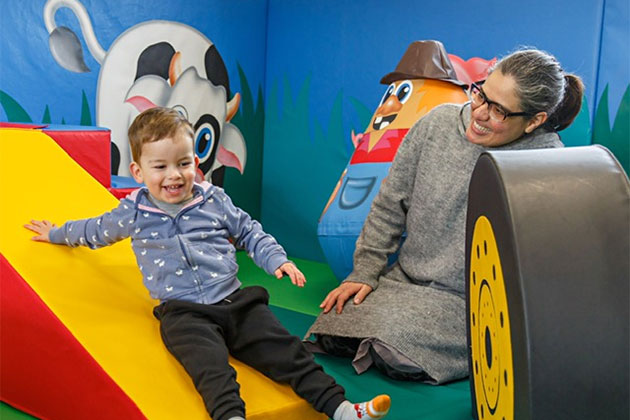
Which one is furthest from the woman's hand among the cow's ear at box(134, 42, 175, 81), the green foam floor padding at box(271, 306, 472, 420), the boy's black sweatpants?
the cow's ear at box(134, 42, 175, 81)

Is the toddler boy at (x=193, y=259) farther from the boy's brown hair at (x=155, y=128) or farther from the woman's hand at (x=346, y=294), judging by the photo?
the woman's hand at (x=346, y=294)

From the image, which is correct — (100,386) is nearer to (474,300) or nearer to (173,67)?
(474,300)

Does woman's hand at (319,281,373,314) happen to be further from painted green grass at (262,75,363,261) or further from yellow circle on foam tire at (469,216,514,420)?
painted green grass at (262,75,363,261)

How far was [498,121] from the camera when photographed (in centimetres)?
215

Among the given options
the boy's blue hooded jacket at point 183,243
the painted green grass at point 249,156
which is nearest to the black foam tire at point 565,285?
the boy's blue hooded jacket at point 183,243

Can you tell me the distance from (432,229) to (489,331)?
2.54 feet

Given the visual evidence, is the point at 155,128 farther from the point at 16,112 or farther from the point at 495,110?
the point at 16,112

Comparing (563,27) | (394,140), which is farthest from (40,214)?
(563,27)

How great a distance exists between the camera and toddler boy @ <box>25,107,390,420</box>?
5.69 feet

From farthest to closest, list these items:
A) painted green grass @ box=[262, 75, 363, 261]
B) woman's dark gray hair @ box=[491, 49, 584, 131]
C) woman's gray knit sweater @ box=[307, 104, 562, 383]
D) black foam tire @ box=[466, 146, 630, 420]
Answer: painted green grass @ box=[262, 75, 363, 261], woman's gray knit sweater @ box=[307, 104, 562, 383], woman's dark gray hair @ box=[491, 49, 584, 131], black foam tire @ box=[466, 146, 630, 420]

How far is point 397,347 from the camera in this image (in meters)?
2.14

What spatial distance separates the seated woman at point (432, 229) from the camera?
2.12 m

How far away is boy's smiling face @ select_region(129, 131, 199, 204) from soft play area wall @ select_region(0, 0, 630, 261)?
1463 mm

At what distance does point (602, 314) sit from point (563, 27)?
206 cm
